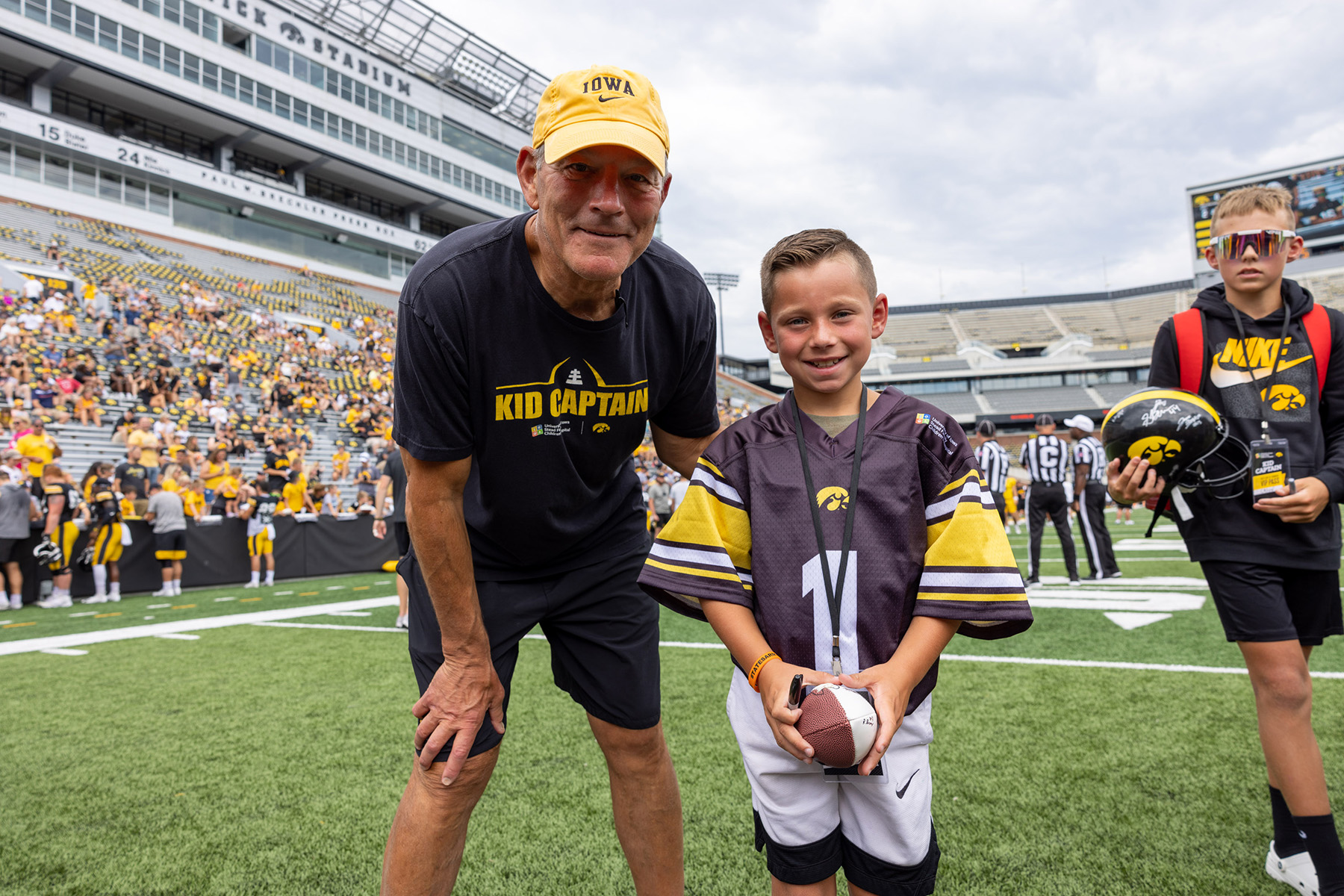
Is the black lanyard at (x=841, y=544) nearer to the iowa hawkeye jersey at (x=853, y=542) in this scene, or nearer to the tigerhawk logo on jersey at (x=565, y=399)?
the iowa hawkeye jersey at (x=853, y=542)

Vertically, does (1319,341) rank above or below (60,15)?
below

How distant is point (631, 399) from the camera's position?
2.09 meters

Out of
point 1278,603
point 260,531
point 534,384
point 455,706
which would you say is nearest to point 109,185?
point 260,531

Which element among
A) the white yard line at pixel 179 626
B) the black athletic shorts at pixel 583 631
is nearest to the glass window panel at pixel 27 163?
the white yard line at pixel 179 626

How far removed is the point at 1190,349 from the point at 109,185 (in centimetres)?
3961

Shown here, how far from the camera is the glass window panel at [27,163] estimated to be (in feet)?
96.8

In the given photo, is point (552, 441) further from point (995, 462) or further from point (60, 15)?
point (60, 15)

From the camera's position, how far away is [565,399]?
2002mm

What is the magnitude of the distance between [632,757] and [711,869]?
0.71m

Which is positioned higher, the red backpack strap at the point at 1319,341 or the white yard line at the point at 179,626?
the red backpack strap at the point at 1319,341

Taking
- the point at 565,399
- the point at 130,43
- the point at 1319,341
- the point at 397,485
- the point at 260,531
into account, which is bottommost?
the point at 260,531

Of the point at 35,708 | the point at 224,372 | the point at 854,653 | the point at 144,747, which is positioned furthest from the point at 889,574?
the point at 224,372

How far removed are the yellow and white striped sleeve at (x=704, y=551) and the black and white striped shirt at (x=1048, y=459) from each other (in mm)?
8303

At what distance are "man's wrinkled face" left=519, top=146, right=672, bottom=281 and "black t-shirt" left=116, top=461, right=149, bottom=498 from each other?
12.0m
